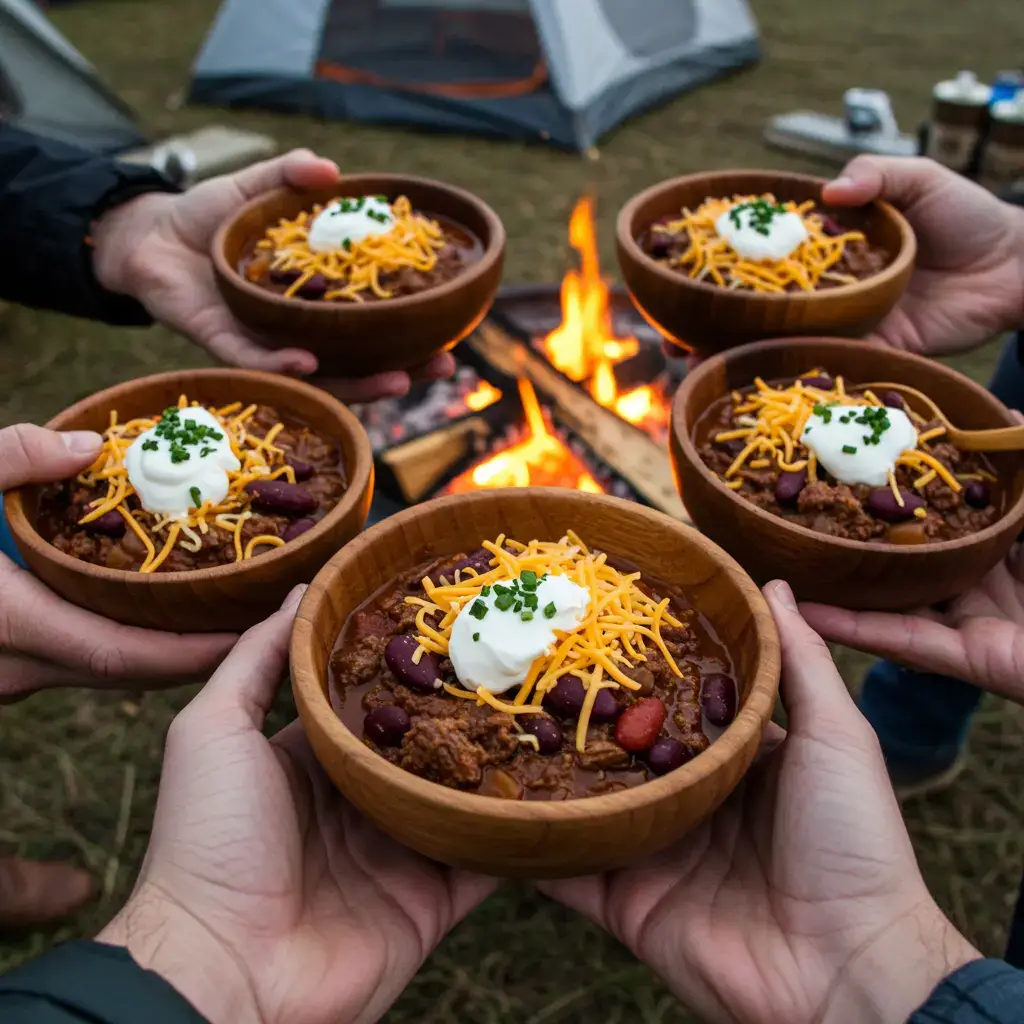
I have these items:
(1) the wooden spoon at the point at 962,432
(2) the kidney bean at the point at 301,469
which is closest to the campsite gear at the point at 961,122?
(1) the wooden spoon at the point at 962,432

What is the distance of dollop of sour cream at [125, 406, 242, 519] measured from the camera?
6.27ft

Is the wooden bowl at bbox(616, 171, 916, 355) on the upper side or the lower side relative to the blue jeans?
upper

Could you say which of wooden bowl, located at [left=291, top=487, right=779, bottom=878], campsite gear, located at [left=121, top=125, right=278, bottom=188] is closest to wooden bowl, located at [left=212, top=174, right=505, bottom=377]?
wooden bowl, located at [left=291, top=487, right=779, bottom=878]

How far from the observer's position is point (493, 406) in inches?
147

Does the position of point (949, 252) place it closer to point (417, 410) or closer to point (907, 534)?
point (907, 534)

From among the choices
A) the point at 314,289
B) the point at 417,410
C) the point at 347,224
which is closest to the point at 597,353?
the point at 417,410

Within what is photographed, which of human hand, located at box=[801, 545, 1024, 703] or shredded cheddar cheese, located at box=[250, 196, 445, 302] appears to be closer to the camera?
human hand, located at box=[801, 545, 1024, 703]

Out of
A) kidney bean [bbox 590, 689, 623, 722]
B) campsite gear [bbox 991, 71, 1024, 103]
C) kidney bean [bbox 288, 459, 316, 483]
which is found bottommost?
campsite gear [bbox 991, 71, 1024, 103]

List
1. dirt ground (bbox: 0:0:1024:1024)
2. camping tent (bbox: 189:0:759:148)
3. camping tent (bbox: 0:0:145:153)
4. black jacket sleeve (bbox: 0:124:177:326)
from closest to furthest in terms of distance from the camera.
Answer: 1. dirt ground (bbox: 0:0:1024:1024)
2. black jacket sleeve (bbox: 0:124:177:326)
3. camping tent (bbox: 0:0:145:153)
4. camping tent (bbox: 189:0:759:148)

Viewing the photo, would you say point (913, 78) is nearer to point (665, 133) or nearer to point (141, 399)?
point (665, 133)

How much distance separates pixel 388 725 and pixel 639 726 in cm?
38

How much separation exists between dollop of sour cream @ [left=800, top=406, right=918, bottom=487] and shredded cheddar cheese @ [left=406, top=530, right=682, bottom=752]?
0.51 meters

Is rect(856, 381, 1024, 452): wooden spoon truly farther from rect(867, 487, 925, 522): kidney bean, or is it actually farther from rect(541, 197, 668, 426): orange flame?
rect(541, 197, 668, 426): orange flame

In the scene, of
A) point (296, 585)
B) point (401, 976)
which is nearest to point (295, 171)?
point (296, 585)
